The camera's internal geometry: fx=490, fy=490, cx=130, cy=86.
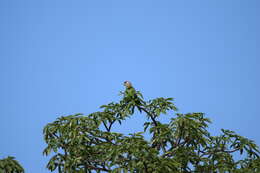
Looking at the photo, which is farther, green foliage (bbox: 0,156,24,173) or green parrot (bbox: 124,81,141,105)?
green parrot (bbox: 124,81,141,105)

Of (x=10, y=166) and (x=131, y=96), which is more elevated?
(x=131, y=96)

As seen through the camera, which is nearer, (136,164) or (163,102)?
(136,164)

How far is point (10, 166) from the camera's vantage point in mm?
17625

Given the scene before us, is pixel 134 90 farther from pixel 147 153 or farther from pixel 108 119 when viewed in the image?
pixel 147 153

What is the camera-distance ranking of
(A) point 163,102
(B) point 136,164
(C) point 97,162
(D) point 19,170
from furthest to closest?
(A) point 163,102, (C) point 97,162, (D) point 19,170, (B) point 136,164

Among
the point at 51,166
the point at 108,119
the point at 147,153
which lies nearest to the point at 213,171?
the point at 147,153

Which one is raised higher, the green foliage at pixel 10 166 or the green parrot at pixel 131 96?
the green parrot at pixel 131 96

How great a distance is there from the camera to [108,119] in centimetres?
2047

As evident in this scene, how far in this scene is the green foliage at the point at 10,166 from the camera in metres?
17.5

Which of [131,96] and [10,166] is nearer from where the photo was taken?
[10,166]

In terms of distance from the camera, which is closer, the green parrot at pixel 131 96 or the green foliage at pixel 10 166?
the green foliage at pixel 10 166

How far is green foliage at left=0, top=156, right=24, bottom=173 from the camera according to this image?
17.5m

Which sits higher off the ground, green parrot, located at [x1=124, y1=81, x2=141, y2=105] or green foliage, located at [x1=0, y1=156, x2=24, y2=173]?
green parrot, located at [x1=124, y1=81, x2=141, y2=105]

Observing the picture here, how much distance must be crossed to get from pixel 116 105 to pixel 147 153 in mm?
4943
